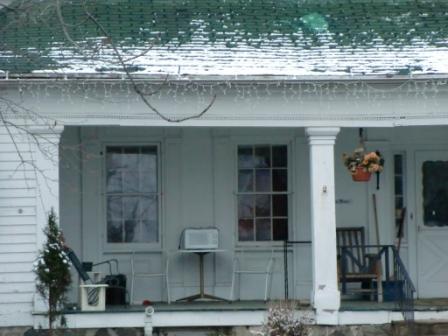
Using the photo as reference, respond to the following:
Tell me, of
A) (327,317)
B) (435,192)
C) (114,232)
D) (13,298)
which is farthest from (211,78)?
(435,192)

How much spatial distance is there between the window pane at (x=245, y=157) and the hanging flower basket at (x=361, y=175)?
79.0 inches

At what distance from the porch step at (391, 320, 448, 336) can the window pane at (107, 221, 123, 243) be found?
14.5 ft

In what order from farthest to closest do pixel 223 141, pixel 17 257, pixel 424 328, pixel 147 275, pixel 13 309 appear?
pixel 223 141 < pixel 147 275 < pixel 424 328 < pixel 17 257 < pixel 13 309

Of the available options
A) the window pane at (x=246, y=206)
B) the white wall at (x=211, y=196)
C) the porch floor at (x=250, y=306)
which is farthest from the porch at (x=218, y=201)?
the porch floor at (x=250, y=306)

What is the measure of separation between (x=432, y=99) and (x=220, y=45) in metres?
2.90

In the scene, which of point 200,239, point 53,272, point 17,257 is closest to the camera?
point 53,272

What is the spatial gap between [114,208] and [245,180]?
1968mm

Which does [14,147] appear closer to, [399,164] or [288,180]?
[288,180]

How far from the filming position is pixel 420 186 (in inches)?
730

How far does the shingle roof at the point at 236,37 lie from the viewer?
15.9 metres

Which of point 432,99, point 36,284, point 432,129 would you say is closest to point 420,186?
point 432,129

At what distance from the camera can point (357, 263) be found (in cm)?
1744

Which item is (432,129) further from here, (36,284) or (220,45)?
(36,284)

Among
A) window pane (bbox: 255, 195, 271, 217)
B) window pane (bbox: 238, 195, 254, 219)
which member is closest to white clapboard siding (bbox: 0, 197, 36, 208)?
window pane (bbox: 238, 195, 254, 219)
